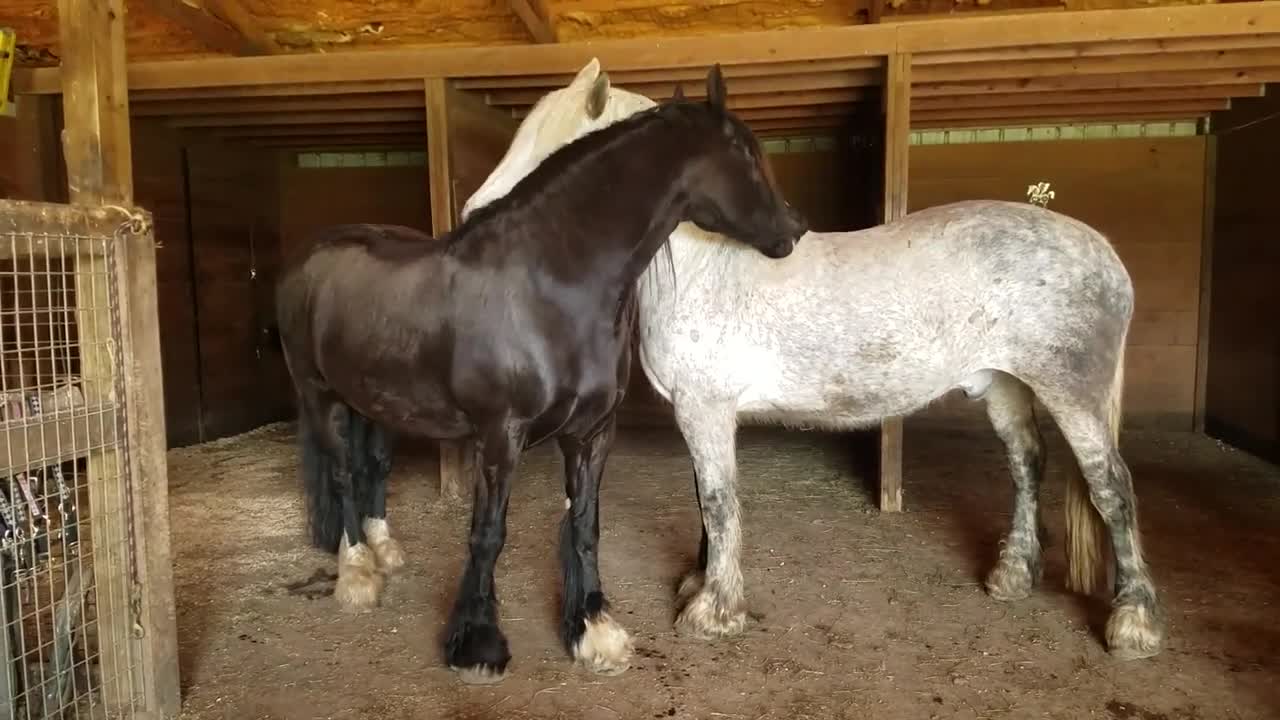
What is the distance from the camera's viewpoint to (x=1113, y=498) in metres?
2.61

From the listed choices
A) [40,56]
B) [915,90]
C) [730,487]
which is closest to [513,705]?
[730,487]

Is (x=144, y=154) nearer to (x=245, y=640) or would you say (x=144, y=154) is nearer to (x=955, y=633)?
(x=245, y=640)

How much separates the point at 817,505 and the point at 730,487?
173 centimetres

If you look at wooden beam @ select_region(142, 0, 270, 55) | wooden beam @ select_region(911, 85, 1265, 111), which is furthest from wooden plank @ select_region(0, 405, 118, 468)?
wooden beam @ select_region(911, 85, 1265, 111)

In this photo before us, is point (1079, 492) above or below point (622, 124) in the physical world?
below

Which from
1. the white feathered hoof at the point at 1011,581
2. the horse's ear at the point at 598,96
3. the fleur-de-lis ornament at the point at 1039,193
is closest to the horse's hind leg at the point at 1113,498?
the white feathered hoof at the point at 1011,581

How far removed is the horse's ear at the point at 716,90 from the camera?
7.67 feet

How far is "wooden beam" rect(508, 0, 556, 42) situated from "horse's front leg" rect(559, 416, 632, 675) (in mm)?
3584

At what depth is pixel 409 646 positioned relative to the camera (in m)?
2.67

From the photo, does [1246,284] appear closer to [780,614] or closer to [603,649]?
[780,614]

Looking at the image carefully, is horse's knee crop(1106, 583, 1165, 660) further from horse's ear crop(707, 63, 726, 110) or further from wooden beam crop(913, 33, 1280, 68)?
wooden beam crop(913, 33, 1280, 68)

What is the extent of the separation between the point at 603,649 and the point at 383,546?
53.4 inches

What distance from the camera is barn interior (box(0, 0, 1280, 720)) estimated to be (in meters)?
2.43

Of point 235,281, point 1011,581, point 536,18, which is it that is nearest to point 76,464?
point 1011,581
